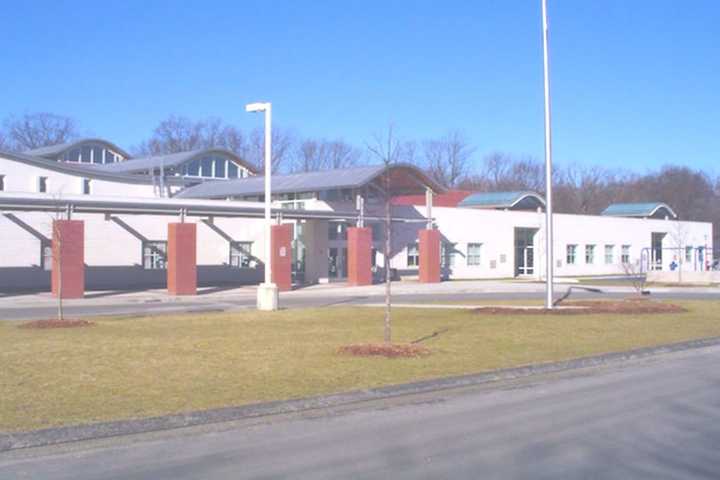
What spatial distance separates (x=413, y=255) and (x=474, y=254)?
5.75m

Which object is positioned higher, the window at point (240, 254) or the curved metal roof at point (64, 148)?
the curved metal roof at point (64, 148)

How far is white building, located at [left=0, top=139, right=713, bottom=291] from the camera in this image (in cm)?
3900

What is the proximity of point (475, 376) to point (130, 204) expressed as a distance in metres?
26.9

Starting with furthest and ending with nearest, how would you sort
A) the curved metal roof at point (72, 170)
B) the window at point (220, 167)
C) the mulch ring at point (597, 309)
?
the window at point (220, 167), the curved metal roof at point (72, 170), the mulch ring at point (597, 309)

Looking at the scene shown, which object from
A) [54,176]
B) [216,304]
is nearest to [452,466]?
[216,304]

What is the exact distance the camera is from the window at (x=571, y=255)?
63.5 metres

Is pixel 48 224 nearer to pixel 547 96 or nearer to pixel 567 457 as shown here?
pixel 547 96

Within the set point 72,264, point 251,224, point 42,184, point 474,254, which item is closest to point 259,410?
point 72,264

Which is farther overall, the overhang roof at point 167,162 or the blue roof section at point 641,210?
the blue roof section at point 641,210

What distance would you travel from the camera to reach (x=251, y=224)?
155 ft

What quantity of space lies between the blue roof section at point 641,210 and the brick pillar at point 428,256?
29.7 m

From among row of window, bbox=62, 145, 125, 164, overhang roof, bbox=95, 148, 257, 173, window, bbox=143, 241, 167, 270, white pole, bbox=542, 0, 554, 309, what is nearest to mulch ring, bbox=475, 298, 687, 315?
white pole, bbox=542, 0, 554, 309

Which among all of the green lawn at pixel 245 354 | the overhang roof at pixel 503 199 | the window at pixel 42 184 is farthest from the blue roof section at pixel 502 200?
the green lawn at pixel 245 354

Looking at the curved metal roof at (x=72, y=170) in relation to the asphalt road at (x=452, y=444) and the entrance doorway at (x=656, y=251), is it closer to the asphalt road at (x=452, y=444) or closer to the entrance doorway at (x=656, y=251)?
the entrance doorway at (x=656, y=251)
